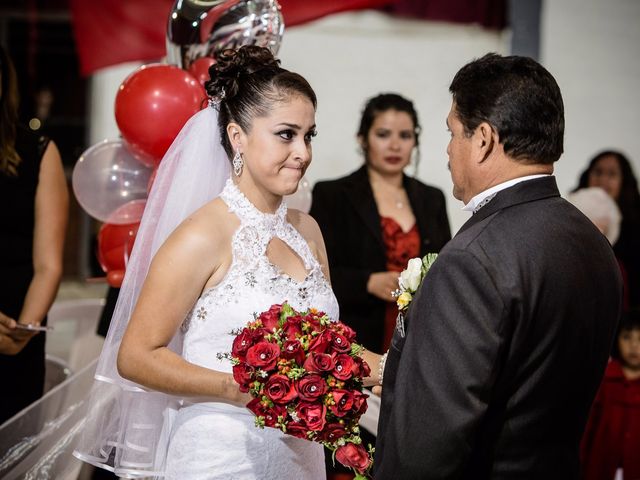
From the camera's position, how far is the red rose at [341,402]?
178cm

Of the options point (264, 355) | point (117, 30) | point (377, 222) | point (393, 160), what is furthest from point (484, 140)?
point (117, 30)

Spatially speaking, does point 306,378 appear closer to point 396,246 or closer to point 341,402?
point 341,402

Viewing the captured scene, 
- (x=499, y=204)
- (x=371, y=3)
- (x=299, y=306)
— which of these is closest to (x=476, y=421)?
(x=499, y=204)

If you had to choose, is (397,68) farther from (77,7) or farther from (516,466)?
(516,466)

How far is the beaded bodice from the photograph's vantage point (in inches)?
82.8

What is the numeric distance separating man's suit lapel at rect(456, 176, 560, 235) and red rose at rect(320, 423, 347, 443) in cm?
50

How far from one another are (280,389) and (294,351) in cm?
8

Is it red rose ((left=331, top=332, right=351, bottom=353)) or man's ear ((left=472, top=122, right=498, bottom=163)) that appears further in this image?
red rose ((left=331, top=332, right=351, bottom=353))

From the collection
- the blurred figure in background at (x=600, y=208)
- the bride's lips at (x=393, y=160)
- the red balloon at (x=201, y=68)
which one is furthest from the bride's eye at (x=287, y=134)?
the blurred figure in background at (x=600, y=208)

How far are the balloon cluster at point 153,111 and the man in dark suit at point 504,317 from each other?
1310 mm

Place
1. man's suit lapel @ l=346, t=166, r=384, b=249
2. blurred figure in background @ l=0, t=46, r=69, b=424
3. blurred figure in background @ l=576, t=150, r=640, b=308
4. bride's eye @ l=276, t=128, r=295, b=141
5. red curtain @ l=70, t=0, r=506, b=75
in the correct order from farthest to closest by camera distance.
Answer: red curtain @ l=70, t=0, r=506, b=75 → blurred figure in background @ l=576, t=150, r=640, b=308 → man's suit lapel @ l=346, t=166, r=384, b=249 → blurred figure in background @ l=0, t=46, r=69, b=424 → bride's eye @ l=276, t=128, r=295, b=141

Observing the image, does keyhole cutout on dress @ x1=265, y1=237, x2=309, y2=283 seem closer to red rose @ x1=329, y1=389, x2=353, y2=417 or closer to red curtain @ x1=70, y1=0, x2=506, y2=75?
red rose @ x1=329, y1=389, x2=353, y2=417

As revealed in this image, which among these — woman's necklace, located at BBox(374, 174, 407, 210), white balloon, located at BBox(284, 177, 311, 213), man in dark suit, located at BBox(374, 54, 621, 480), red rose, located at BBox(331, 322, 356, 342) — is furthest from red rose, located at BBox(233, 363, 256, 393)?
woman's necklace, located at BBox(374, 174, 407, 210)

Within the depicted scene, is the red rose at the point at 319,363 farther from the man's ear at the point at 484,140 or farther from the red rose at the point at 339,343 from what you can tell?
the man's ear at the point at 484,140
